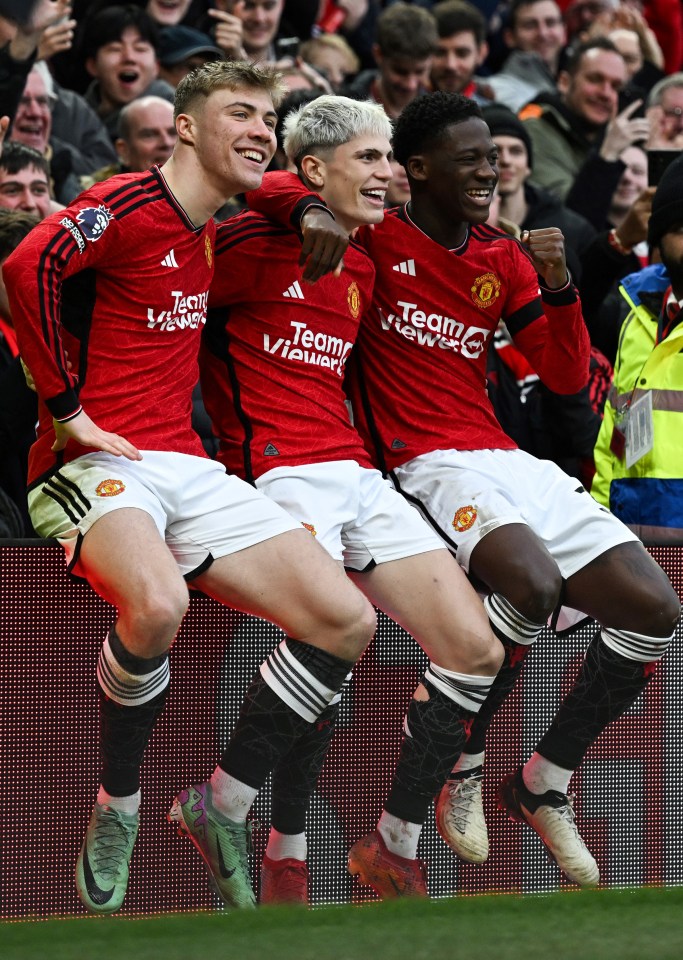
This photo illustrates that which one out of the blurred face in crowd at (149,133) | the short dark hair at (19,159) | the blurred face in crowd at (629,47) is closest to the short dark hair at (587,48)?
the blurred face in crowd at (629,47)

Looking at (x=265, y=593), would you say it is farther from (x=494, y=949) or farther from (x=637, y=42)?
(x=637, y=42)

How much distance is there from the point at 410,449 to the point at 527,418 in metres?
1.49

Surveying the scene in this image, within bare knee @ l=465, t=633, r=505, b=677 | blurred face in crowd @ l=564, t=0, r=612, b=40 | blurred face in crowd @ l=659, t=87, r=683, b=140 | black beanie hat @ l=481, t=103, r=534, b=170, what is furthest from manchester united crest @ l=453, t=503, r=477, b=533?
blurred face in crowd @ l=564, t=0, r=612, b=40

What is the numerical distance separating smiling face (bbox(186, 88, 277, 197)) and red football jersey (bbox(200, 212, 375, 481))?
20cm

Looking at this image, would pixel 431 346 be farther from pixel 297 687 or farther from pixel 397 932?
pixel 397 932

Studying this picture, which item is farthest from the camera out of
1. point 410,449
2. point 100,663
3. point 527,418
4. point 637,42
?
point 637,42

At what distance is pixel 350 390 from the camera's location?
459cm

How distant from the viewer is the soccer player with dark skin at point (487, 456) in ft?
13.8

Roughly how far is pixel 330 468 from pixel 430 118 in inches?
47.4

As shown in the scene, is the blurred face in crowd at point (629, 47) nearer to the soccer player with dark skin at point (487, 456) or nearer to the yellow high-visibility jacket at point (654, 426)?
the yellow high-visibility jacket at point (654, 426)

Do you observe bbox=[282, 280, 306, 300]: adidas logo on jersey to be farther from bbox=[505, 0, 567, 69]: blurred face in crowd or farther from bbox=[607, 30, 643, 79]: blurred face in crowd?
bbox=[505, 0, 567, 69]: blurred face in crowd

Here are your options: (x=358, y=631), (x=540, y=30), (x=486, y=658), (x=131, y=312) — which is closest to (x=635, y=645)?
(x=486, y=658)

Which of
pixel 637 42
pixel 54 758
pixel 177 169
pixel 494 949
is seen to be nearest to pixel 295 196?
pixel 177 169

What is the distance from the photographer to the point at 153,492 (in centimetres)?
389
